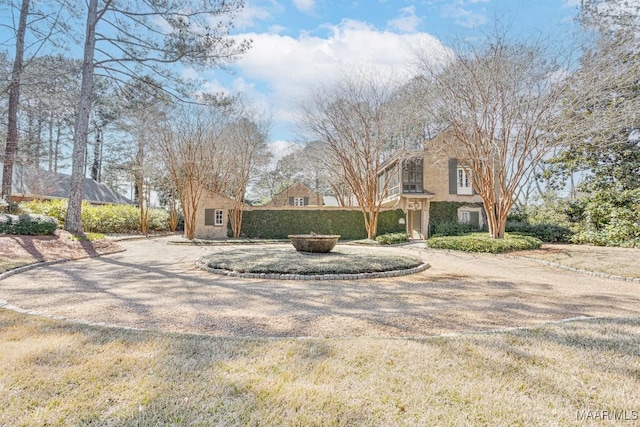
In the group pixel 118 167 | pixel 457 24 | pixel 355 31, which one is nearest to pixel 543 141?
pixel 457 24

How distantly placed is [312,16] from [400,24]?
12.7ft

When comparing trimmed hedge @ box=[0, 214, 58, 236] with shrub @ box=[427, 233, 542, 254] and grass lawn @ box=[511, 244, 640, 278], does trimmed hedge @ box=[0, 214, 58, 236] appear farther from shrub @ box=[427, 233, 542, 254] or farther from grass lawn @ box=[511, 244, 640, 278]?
grass lawn @ box=[511, 244, 640, 278]

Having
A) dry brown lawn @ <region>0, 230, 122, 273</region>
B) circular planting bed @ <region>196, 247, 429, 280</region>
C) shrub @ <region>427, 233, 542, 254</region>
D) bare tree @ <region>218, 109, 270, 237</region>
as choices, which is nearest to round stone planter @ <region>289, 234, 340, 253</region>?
circular planting bed @ <region>196, 247, 429, 280</region>

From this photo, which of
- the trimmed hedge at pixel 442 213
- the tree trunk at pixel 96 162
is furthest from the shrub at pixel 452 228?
the tree trunk at pixel 96 162

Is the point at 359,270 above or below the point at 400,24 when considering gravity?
below

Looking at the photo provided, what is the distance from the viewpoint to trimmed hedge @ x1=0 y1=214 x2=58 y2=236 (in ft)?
34.8

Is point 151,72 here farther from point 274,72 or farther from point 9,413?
point 9,413

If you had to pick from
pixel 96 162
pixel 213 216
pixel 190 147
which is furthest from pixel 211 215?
pixel 96 162

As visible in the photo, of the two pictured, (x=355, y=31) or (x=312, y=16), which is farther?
(x=355, y=31)

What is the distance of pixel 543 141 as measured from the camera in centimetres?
1232

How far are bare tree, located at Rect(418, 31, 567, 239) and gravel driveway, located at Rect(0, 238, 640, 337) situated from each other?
19.3 feet

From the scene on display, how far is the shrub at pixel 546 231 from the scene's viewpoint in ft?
50.1

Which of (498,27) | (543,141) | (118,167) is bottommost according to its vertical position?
(543,141)

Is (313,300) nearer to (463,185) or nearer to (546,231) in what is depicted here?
(546,231)
